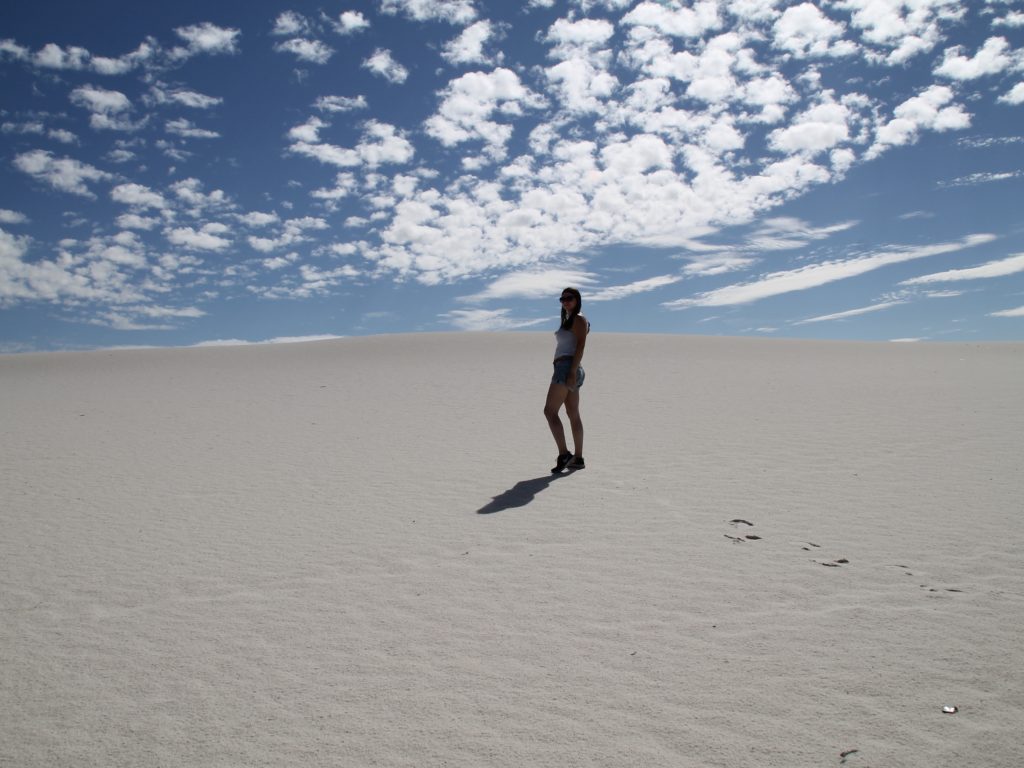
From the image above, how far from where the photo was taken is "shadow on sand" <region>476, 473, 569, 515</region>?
679 cm

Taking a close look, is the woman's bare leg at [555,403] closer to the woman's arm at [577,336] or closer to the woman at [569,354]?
the woman at [569,354]

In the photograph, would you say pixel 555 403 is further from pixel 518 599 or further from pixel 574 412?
pixel 518 599

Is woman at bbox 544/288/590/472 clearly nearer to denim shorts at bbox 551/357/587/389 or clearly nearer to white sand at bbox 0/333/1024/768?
denim shorts at bbox 551/357/587/389

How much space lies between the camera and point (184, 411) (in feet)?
49.2

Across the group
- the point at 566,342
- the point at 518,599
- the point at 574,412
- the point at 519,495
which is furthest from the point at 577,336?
the point at 518,599

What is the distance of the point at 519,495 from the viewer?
7.29 metres

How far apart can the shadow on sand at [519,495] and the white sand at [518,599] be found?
6cm

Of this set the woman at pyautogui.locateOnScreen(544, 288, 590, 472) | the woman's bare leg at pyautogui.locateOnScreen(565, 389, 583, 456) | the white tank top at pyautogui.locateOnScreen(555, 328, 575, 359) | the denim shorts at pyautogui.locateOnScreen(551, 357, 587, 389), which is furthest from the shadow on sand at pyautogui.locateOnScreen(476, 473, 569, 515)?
the white tank top at pyautogui.locateOnScreen(555, 328, 575, 359)

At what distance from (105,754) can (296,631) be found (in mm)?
1249

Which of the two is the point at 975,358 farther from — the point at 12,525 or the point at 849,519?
the point at 12,525

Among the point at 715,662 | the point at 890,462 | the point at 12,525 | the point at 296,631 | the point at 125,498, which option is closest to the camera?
the point at 715,662

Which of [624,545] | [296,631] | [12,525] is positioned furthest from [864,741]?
[12,525]

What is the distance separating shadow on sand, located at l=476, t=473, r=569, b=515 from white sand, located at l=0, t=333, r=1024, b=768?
0.06 metres

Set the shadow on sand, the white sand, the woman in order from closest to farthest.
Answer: the white sand, the shadow on sand, the woman
